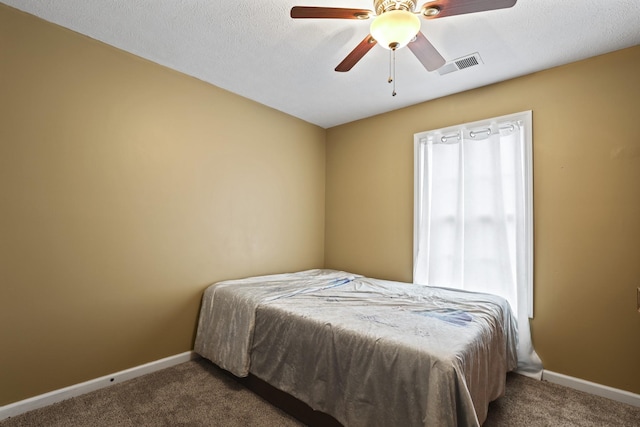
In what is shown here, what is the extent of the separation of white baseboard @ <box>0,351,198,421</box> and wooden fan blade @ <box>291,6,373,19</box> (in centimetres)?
273

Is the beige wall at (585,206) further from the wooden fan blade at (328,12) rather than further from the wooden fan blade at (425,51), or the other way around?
the wooden fan blade at (328,12)

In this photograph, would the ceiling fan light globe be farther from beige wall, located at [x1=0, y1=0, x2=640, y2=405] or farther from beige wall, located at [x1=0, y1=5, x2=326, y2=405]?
beige wall, located at [x1=0, y1=5, x2=326, y2=405]

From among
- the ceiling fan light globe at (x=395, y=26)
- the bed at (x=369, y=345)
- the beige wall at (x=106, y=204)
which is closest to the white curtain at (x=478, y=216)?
the bed at (x=369, y=345)

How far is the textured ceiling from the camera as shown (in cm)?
187

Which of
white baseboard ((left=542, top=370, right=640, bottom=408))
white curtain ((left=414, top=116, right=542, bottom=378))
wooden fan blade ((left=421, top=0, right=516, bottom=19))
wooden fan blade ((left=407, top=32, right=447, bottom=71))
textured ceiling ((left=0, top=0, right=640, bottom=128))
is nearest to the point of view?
wooden fan blade ((left=421, top=0, right=516, bottom=19))

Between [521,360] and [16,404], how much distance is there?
3606mm

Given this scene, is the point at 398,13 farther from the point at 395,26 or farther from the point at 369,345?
the point at 369,345

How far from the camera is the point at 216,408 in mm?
2037

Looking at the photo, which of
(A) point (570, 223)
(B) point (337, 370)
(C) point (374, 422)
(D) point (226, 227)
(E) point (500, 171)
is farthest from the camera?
(D) point (226, 227)

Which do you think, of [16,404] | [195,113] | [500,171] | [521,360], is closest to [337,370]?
[521,360]

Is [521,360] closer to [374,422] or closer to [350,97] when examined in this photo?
[374,422]

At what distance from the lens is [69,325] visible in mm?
2107

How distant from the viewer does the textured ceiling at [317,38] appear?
6.15ft

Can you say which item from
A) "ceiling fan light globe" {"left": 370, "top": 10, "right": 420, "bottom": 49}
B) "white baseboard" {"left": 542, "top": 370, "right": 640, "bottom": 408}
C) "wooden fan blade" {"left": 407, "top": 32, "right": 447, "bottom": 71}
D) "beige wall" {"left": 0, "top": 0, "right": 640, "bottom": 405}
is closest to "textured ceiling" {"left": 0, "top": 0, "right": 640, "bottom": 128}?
"beige wall" {"left": 0, "top": 0, "right": 640, "bottom": 405}
